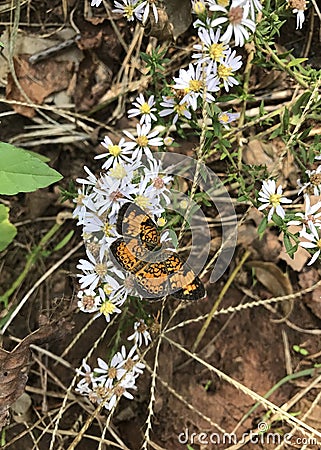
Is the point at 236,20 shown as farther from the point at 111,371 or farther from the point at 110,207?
the point at 111,371

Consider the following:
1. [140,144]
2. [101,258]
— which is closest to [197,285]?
[101,258]

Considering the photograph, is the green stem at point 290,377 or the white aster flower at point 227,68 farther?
the green stem at point 290,377

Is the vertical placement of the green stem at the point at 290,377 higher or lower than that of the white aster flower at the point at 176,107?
lower

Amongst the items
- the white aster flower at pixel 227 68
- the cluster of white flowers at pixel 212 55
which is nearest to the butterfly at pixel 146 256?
the cluster of white flowers at pixel 212 55

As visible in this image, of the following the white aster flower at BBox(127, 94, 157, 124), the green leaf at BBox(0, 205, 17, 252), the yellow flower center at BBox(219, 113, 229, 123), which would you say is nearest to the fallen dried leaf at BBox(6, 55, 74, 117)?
the green leaf at BBox(0, 205, 17, 252)

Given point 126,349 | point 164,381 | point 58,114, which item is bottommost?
point 164,381

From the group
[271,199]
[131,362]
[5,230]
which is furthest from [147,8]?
[131,362]

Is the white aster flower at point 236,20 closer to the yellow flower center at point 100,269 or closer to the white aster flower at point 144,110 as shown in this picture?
the white aster flower at point 144,110

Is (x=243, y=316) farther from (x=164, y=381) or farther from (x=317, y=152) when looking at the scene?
(x=317, y=152)
